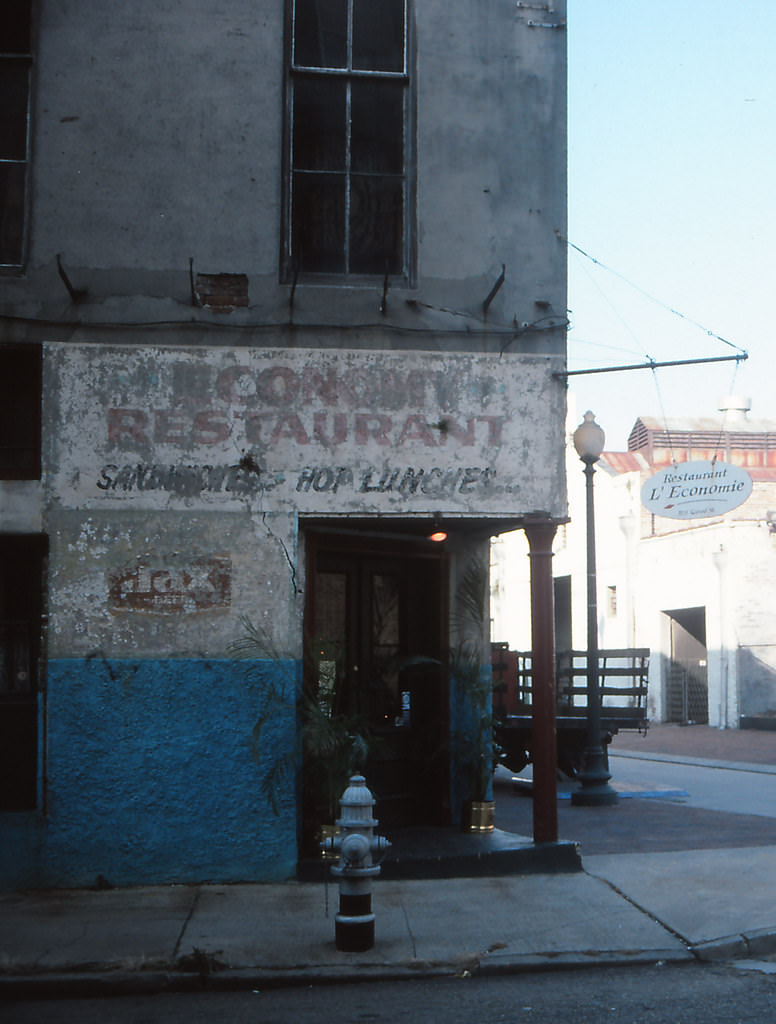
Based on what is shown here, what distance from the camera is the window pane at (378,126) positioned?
32.7ft

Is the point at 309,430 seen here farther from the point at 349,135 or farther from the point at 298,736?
the point at 349,135

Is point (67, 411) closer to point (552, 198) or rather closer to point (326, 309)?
point (326, 309)

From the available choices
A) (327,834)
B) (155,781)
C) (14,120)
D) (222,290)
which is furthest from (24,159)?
(327,834)

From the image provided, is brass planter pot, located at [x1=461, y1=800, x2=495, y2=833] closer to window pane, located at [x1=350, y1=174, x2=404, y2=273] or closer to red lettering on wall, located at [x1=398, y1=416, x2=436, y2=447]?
red lettering on wall, located at [x1=398, y1=416, x2=436, y2=447]

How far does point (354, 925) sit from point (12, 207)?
5947 millimetres

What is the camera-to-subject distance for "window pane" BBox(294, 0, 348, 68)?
9.89 metres

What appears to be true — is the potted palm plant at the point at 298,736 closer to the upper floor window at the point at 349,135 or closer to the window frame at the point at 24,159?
the upper floor window at the point at 349,135

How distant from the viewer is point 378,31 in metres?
10.0

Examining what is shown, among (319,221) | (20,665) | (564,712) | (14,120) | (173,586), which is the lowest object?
(564,712)

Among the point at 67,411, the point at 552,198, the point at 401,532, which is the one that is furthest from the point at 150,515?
the point at 552,198

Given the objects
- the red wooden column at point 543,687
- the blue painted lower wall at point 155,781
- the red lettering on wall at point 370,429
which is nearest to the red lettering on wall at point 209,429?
the red lettering on wall at point 370,429

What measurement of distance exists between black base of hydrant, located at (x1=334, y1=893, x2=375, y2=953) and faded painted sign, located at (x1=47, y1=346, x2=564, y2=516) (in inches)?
125

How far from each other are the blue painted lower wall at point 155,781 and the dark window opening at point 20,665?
0.65 ft

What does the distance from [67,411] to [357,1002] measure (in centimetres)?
488
